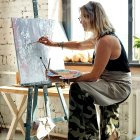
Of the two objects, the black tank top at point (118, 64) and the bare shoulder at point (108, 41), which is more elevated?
the bare shoulder at point (108, 41)

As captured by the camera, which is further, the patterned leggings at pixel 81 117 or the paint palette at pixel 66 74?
the paint palette at pixel 66 74

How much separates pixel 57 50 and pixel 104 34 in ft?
2.50

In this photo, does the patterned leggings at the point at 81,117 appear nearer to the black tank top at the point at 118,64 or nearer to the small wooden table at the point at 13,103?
the black tank top at the point at 118,64

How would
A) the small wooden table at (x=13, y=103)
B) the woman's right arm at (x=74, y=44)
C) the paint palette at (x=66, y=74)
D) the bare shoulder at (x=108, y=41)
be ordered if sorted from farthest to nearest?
the small wooden table at (x=13, y=103)
the woman's right arm at (x=74, y=44)
the paint palette at (x=66, y=74)
the bare shoulder at (x=108, y=41)

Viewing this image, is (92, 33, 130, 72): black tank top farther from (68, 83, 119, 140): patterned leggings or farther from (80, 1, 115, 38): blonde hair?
(68, 83, 119, 140): patterned leggings

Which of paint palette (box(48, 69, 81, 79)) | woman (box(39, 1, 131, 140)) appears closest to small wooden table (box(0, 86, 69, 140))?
paint palette (box(48, 69, 81, 79))

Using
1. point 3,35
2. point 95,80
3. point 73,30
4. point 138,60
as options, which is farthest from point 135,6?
point 3,35

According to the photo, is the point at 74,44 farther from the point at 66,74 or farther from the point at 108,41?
the point at 108,41

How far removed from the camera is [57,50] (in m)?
2.89

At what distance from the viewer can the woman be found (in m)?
2.18

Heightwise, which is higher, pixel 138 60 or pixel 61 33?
pixel 61 33

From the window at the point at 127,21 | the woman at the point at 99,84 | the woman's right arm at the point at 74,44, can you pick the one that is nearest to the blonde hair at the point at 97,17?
the woman at the point at 99,84

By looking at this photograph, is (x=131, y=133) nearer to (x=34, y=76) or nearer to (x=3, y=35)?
(x=34, y=76)

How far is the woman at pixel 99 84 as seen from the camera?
85.8 inches
